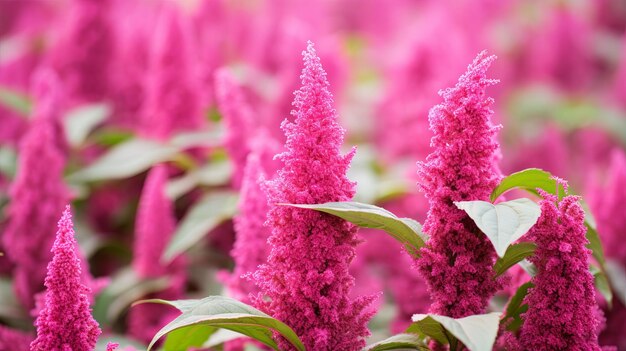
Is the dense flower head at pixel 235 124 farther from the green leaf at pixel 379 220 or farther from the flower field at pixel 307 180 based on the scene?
the green leaf at pixel 379 220

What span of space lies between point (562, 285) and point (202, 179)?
1.61 m

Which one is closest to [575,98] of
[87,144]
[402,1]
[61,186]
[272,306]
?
[402,1]

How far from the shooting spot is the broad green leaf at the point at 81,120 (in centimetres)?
301

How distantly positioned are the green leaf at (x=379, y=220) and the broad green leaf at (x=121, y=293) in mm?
1073

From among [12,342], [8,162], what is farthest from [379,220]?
[8,162]

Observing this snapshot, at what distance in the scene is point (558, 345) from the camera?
1528 millimetres

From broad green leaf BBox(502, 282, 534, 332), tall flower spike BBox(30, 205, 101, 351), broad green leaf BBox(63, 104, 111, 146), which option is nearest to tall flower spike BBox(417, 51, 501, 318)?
broad green leaf BBox(502, 282, 534, 332)

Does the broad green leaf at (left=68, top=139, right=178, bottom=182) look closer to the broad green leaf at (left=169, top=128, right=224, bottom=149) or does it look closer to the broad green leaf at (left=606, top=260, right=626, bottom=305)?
the broad green leaf at (left=169, top=128, right=224, bottom=149)

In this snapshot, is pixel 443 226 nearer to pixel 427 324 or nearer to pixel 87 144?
pixel 427 324

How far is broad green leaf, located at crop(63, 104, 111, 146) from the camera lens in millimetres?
3006

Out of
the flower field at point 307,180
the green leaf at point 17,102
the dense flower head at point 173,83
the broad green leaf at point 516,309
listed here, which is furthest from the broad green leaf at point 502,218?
the green leaf at point 17,102

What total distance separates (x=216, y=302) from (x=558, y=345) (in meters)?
0.67

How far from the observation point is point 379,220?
1.51 m

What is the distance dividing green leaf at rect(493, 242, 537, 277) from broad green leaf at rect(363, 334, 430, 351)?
0.21 m
